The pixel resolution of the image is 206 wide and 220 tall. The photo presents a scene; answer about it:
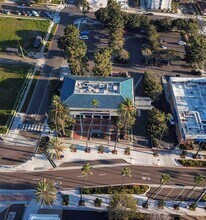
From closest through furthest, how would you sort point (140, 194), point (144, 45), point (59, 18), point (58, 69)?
point (140, 194)
point (58, 69)
point (144, 45)
point (59, 18)

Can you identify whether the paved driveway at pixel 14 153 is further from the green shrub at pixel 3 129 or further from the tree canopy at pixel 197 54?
the tree canopy at pixel 197 54

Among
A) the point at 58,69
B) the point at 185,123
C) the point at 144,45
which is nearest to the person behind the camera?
the point at 185,123

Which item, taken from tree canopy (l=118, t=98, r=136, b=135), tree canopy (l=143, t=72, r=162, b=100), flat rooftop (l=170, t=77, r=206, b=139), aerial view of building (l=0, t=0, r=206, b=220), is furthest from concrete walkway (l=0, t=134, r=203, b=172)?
tree canopy (l=143, t=72, r=162, b=100)

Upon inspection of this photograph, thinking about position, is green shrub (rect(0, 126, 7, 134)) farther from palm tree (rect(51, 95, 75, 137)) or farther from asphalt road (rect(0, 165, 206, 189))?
palm tree (rect(51, 95, 75, 137))

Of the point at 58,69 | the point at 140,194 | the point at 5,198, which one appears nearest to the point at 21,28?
the point at 58,69

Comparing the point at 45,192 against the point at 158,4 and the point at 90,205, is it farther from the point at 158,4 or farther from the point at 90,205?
the point at 158,4

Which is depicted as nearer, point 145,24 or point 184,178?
point 184,178

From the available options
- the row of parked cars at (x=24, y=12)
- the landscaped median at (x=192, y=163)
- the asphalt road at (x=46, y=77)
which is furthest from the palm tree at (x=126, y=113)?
the row of parked cars at (x=24, y=12)

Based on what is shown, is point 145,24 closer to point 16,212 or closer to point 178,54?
point 178,54
